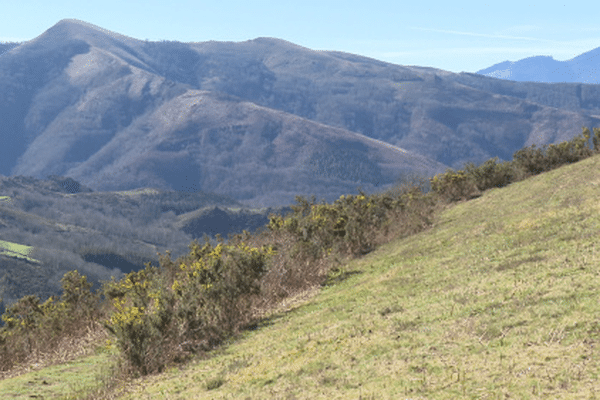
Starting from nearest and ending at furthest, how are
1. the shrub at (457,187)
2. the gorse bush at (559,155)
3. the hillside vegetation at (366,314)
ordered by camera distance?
the hillside vegetation at (366,314)
the gorse bush at (559,155)
the shrub at (457,187)

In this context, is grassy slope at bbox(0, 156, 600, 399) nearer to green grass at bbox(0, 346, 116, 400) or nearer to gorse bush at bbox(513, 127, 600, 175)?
green grass at bbox(0, 346, 116, 400)

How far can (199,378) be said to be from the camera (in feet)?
36.4

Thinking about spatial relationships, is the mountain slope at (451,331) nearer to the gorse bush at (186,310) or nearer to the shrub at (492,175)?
the gorse bush at (186,310)

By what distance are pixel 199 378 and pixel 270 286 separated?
8.02m

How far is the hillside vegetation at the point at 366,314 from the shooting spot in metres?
7.95

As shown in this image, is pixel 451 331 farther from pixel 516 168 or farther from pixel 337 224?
pixel 516 168

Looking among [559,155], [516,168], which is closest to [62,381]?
[516,168]

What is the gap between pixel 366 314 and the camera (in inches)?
504

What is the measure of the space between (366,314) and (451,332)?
3.60 m

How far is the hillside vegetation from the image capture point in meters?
7.95

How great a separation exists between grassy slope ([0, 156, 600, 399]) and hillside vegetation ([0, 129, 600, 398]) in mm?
37

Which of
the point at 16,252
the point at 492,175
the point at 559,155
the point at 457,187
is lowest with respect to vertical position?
the point at 16,252

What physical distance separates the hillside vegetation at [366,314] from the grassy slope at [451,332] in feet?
0.12

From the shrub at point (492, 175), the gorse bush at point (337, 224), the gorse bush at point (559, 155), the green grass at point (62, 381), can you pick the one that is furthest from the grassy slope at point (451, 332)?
the shrub at point (492, 175)
